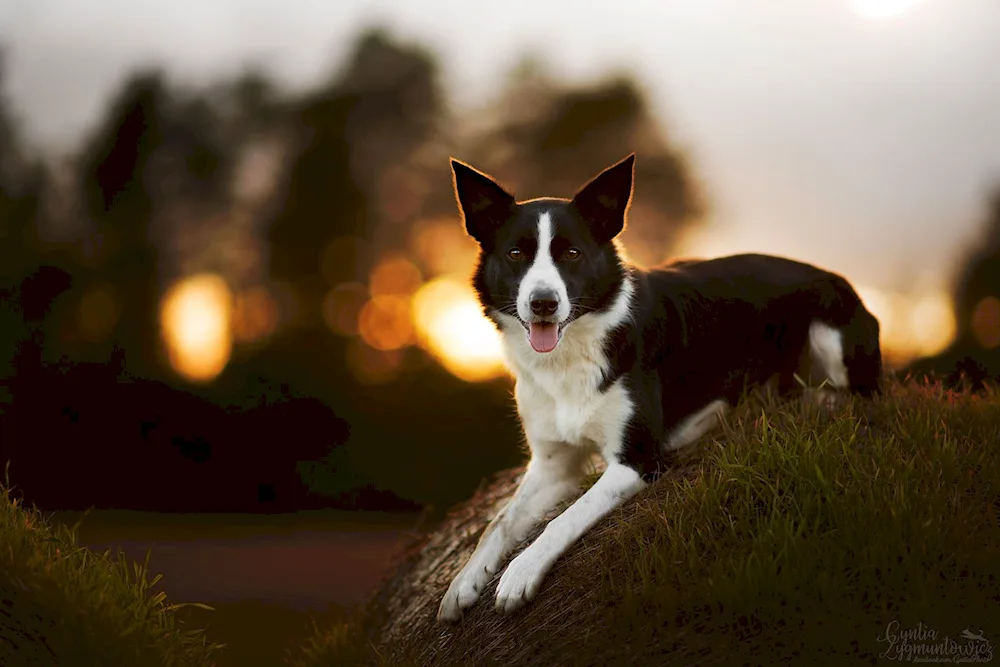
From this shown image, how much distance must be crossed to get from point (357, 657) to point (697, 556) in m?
2.66

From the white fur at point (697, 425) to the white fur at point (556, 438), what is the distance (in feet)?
1.59

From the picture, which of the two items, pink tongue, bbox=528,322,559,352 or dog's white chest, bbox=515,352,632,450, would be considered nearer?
pink tongue, bbox=528,322,559,352

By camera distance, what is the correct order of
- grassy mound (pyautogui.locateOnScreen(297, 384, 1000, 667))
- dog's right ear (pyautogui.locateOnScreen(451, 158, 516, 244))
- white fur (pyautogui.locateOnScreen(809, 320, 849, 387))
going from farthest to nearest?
white fur (pyautogui.locateOnScreen(809, 320, 849, 387)) → dog's right ear (pyautogui.locateOnScreen(451, 158, 516, 244)) → grassy mound (pyautogui.locateOnScreen(297, 384, 1000, 667))

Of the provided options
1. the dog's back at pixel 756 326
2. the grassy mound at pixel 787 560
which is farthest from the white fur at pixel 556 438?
the dog's back at pixel 756 326

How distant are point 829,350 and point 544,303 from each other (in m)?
2.36

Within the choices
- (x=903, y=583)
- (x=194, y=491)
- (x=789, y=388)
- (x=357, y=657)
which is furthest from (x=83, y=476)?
(x=903, y=583)

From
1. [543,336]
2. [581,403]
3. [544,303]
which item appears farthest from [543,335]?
[581,403]

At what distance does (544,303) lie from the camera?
15.0 ft

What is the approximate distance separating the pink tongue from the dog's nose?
0.48 ft

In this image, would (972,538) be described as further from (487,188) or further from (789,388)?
(487,188)

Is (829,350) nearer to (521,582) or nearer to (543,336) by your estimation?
(543,336)

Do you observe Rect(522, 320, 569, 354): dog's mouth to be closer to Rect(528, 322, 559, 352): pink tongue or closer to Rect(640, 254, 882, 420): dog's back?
Rect(528, 322, 559, 352): pink tongue

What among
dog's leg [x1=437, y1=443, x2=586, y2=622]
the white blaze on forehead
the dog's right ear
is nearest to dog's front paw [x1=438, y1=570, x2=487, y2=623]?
dog's leg [x1=437, y1=443, x2=586, y2=622]

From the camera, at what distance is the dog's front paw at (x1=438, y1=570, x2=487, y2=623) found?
506 centimetres
